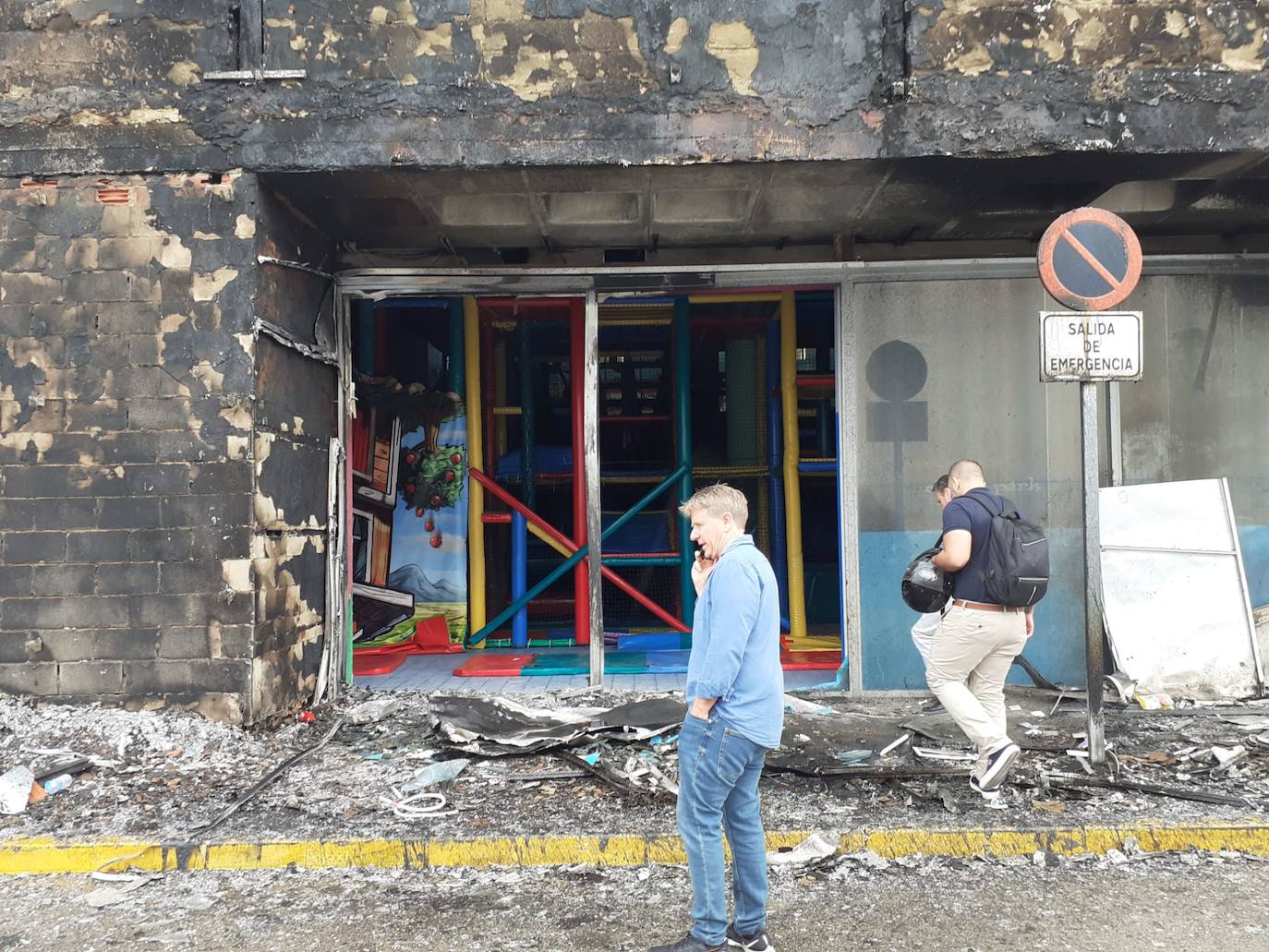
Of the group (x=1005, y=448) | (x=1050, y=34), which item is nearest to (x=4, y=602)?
(x=1005, y=448)

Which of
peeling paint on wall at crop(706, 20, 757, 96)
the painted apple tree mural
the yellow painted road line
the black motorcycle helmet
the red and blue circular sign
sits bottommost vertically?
the yellow painted road line

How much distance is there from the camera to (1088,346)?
186 inches

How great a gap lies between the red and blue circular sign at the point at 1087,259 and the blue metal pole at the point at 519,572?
5206 millimetres

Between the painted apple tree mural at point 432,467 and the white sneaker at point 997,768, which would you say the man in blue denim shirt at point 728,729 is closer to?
the white sneaker at point 997,768

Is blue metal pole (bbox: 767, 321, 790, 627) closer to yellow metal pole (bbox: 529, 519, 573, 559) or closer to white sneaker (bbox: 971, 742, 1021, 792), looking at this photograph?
yellow metal pole (bbox: 529, 519, 573, 559)

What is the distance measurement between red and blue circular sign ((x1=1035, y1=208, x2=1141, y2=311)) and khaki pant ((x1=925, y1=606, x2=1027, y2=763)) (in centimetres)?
179

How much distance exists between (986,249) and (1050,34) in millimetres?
1783

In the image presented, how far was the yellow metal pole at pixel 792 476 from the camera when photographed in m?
8.19

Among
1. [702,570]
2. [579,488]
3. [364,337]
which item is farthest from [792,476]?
[702,570]

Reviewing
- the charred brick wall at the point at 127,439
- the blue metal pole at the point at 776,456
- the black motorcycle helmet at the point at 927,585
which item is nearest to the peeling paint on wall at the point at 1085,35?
the black motorcycle helmet at the point at 927,585

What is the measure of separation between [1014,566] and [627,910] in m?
2.57

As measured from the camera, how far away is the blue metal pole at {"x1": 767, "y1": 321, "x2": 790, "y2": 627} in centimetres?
862

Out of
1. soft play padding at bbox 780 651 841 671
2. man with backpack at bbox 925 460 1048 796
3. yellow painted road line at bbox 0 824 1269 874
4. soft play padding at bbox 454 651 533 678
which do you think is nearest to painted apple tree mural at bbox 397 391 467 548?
soft play padding at bbox 454 651 533 678

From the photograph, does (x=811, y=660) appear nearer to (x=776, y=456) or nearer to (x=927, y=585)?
(x=776, y=456)
